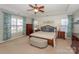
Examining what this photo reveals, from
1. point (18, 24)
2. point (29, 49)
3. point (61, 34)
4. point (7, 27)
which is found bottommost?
point (29, 49)

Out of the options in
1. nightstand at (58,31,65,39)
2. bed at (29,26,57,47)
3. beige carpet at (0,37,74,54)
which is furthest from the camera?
nightstand at (58,31,65,39)

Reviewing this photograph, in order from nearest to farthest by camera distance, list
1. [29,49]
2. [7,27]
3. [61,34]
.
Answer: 1. [29,49]
2. [7,27]
3. [61,34]

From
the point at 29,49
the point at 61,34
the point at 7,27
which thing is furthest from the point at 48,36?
the point at 7,27

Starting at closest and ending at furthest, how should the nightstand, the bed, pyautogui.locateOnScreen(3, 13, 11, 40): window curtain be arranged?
the bed → pyautogui.locateOnScreen(3, 13, 11, 40): window curtain → the nightstand

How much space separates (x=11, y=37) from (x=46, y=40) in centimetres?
196

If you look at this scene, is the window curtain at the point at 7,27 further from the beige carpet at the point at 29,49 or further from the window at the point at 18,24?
the window at the point at 18,24

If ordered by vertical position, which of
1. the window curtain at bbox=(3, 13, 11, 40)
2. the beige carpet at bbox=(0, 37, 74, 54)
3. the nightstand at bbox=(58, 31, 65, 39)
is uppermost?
the window curtain at bbox=(3, 13, 11, 40)

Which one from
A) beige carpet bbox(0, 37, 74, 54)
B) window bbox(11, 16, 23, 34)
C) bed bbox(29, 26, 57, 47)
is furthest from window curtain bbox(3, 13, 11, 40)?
bed bbox(29, 26, 57, 47)

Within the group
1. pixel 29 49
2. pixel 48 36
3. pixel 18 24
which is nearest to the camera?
pixel 29 49

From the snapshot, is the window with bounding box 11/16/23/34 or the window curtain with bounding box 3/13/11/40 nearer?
the window with bounding box 11/16/23/34

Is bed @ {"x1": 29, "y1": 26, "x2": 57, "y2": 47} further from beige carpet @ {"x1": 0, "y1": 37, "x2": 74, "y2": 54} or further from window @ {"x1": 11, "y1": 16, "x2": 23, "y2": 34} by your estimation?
window @ {"x1": 11, "y1": 16, "x2": 23, "y2": 34}

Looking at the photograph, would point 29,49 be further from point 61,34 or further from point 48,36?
point 61,34
